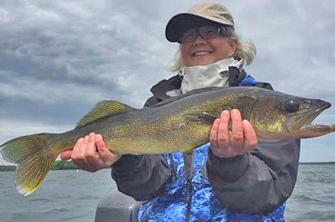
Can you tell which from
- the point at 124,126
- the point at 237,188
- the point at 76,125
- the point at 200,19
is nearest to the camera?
the point at 237,188

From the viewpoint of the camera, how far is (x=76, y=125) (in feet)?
12.8

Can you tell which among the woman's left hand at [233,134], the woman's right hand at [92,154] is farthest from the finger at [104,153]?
the woman's left hand at [233,134]

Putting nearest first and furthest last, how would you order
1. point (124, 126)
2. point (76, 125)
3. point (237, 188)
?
point (237, 188), point (124, 126), point (76, 125)

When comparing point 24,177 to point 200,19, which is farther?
point 200,19

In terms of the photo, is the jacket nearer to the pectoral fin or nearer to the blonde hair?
the pectoral fin

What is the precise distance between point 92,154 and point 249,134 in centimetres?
150

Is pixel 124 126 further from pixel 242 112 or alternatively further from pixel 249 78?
pixel 249 78

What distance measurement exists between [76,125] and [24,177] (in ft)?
2.62

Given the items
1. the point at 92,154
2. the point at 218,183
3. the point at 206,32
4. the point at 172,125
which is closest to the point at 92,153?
the point at 92,154

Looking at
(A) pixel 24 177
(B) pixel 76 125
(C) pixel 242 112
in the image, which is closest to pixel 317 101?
(C) pixel 242 112

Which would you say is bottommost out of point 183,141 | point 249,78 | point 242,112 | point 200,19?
point 183,141

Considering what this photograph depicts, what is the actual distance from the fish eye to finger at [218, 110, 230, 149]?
22.8 inches

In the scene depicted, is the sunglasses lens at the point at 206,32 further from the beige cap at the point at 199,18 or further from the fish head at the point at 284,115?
the fish head at the point at 284,115

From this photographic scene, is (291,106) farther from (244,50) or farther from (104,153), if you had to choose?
(104,153)
